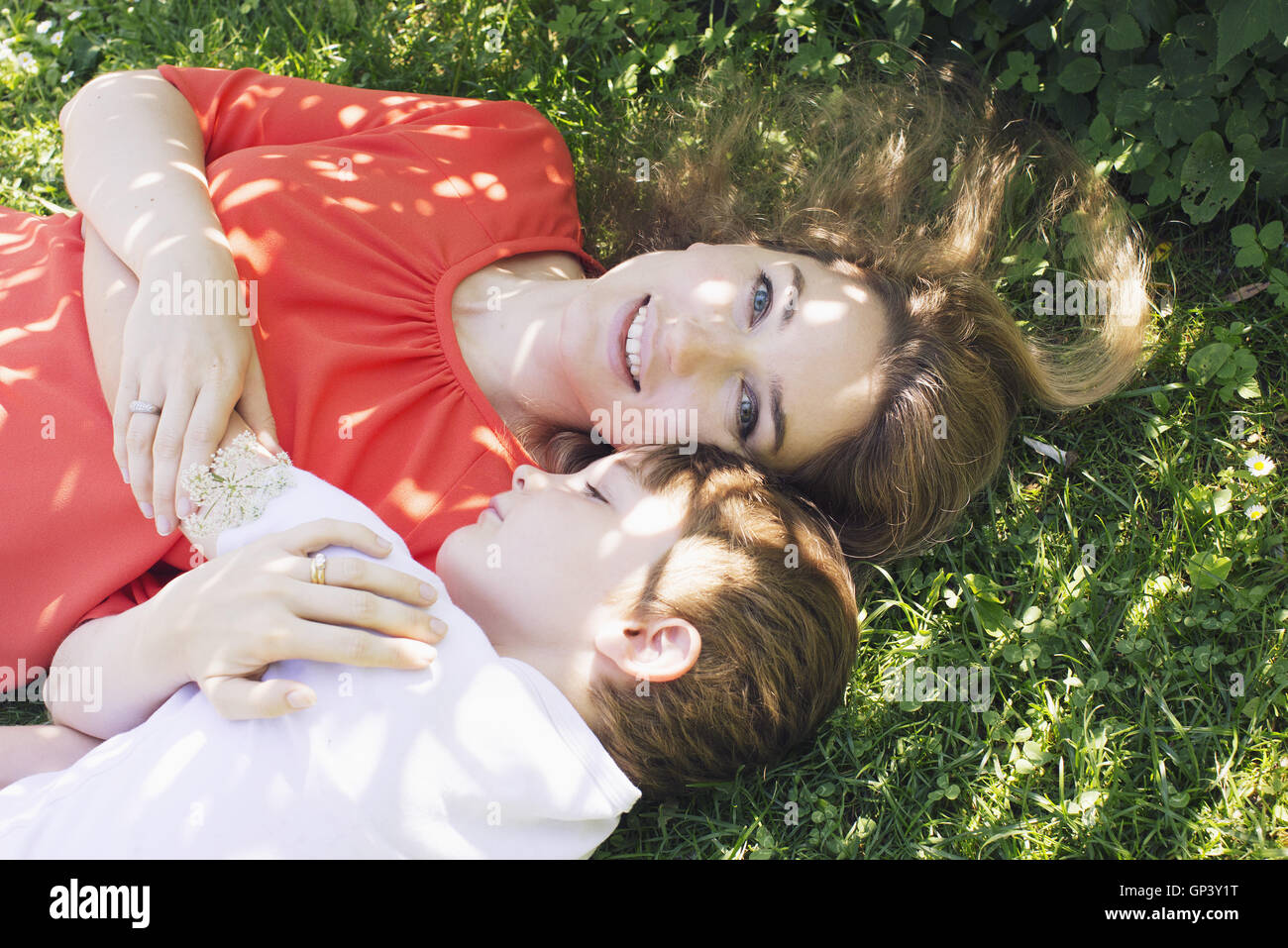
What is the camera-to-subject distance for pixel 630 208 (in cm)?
410

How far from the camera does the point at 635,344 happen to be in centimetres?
309

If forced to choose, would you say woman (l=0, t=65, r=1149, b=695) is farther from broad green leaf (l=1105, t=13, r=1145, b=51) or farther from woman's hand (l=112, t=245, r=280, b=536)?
broad green leaf (l=1105, t=13, r=1145, b=51)

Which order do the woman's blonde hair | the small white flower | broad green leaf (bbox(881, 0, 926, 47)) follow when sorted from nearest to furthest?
the woman's blonde hair, the small white flower, broad green leaf (bbox(881, 0, 926, 47))

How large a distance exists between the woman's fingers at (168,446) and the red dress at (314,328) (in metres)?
0.19

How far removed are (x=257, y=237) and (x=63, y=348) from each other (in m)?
0.64

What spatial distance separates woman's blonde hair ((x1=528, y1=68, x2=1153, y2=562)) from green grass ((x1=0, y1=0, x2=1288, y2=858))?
7.7 inches

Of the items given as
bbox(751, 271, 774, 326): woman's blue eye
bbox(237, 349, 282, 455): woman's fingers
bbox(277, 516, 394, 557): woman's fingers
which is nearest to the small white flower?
bbox(751, 271, 774, 326): woman's blue eye

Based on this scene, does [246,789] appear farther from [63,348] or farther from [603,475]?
[63,348]

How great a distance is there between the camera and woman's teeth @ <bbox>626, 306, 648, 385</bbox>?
3.08 meters

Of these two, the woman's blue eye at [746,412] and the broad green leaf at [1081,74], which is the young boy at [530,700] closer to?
the woman's blue eye at [746,412]
